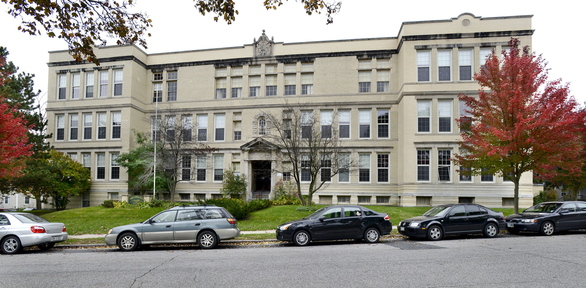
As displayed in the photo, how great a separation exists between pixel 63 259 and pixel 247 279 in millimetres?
6420

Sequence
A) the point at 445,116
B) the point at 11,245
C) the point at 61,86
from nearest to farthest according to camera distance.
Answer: the point at 11,245 < the point at 445,116 < the point at 61,86

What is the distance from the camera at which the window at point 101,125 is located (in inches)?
1342

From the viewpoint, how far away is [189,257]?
36.1ft

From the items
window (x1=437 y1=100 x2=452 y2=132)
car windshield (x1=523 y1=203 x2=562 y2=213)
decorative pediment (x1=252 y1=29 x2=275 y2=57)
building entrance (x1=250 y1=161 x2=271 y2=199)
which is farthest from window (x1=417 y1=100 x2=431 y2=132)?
decorative pediment (x1=252 y1=29 x2=275 y2=57)

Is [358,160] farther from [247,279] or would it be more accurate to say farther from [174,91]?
[247,279]

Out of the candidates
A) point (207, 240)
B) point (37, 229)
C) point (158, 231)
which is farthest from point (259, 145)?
point (37, 229)

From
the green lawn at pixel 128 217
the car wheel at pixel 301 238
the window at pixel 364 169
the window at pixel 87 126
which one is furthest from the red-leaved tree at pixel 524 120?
the window at pixel 87 126

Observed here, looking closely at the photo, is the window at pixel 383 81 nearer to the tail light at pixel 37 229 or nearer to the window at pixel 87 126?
the tail light at pixel 37 229

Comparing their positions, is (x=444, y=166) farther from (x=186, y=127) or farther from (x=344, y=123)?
(x=186, y=127)

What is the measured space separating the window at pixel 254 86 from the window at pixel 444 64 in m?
14.6

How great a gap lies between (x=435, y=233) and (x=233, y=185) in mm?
18864

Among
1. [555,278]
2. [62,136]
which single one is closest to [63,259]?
[555,278]

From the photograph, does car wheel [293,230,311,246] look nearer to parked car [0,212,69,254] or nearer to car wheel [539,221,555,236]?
parked car [0,212,69,254]

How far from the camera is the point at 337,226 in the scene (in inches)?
538
